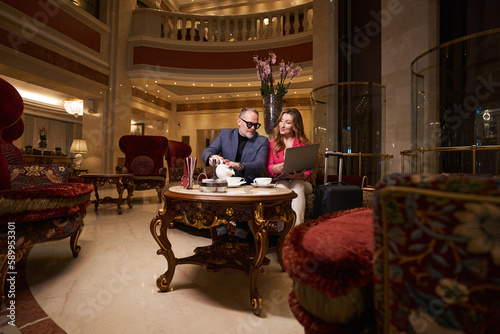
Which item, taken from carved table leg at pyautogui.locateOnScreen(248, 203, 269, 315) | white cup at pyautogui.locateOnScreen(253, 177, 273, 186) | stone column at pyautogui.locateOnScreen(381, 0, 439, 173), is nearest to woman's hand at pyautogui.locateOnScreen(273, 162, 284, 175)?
white cup at pyautogui.locateOnScreen(253, 177, 273, 186)

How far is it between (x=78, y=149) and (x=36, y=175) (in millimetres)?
5221

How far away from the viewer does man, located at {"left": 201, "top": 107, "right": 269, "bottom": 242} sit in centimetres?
208

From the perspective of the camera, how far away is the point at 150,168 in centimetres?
463

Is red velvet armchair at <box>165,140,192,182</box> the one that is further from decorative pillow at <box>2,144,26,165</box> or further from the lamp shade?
decorative pillow at <box>2,144,26,165</box>

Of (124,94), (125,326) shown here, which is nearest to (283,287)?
(125,326)

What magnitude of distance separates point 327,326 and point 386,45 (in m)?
4.16

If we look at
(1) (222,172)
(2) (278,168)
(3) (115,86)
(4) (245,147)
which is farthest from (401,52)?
(3) (115,86)

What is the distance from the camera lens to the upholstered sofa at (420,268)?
364 mm

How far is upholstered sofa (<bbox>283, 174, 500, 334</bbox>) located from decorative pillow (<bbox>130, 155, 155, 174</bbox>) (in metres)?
4.52

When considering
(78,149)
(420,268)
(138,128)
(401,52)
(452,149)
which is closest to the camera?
(420,268)

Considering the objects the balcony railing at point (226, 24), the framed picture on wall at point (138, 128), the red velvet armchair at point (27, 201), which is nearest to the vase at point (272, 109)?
the red velvet armchair at point (27, 201)

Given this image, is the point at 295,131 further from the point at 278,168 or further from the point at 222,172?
the point at 222,172

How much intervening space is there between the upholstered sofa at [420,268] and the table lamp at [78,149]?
7.03 meters

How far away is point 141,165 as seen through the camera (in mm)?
4582
